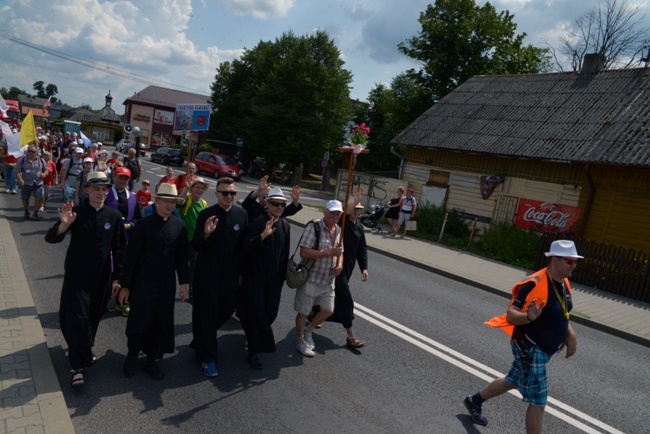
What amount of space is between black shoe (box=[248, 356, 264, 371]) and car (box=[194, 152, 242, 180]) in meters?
28.8

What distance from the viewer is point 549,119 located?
1777cm

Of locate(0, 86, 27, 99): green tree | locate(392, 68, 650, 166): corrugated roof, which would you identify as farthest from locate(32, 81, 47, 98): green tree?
locate(392, 68, 650, 166): corrugated roof

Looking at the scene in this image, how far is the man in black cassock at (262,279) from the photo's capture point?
4.99 metres

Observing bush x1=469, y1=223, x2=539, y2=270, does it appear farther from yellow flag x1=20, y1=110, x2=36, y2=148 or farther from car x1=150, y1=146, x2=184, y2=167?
car x1=150, y1=146, x2=184, y2=167

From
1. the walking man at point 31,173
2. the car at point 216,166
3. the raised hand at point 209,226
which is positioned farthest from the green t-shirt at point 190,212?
the car at point 216,166

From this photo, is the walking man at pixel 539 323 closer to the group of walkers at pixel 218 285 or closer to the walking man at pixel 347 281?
the group of walkers at pixel 218 285

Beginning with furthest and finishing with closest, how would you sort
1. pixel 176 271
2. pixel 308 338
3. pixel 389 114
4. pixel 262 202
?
pixel 389 114
pixel 262 202
pixel 308 338
pixel 176 271

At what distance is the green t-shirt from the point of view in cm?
649

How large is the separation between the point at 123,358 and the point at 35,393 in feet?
3.45

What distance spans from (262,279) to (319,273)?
2.32ft

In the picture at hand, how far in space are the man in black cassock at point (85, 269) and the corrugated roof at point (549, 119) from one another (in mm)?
14105

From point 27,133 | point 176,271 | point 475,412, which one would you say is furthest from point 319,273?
point 27,133

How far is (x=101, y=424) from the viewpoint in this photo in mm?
3705

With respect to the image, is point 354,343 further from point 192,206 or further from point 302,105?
point 302,105
